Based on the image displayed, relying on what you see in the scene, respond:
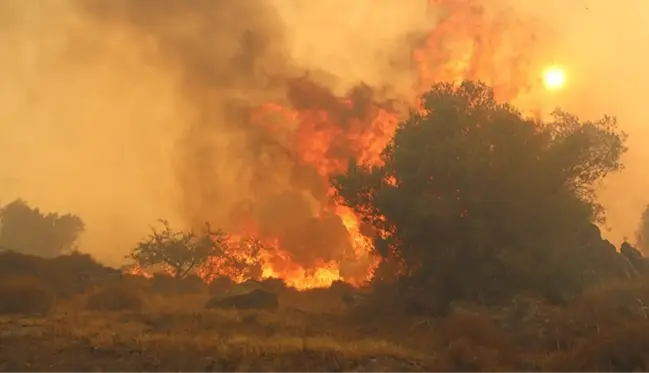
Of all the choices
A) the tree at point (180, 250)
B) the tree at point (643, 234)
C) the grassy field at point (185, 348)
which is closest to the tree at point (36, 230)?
the tree at point (180, 250)

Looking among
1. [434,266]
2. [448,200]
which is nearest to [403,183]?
[448,200]

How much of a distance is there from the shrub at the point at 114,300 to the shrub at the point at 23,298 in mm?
2674

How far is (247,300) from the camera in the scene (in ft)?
148

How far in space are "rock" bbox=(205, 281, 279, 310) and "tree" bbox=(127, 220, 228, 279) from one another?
24079mm

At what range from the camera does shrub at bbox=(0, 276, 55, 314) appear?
36.6 meters

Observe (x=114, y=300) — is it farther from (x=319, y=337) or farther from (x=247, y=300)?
(x=319, y=337)

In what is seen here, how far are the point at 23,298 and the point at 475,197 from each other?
2980 cm

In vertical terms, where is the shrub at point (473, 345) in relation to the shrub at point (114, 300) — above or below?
below

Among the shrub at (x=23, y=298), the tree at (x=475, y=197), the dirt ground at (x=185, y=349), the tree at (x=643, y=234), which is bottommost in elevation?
the dirt ground at (x=185, y=349)

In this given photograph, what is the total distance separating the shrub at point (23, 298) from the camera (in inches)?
1441

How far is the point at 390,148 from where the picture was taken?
45.6m

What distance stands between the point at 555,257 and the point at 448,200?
7.74 metres

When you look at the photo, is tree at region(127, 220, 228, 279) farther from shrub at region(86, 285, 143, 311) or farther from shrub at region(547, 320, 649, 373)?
shrub at region(547, 320, 649, 373)

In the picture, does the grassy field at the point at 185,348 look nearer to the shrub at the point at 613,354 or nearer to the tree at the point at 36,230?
the shrub at the point at 613,354
